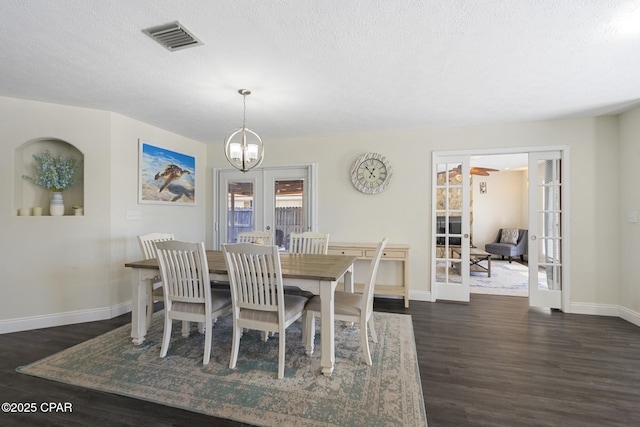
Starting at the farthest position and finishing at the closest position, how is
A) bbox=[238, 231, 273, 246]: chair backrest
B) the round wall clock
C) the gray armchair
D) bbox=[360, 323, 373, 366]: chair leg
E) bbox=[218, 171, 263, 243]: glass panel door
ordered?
the gray armchair
bbox=[218, 171, 263, 243]: glass panel door
the round wall clock
bbox=[238, 231, 273, 246]: chair backrest
bbox=[360, 323, 373, 366]: chair leg

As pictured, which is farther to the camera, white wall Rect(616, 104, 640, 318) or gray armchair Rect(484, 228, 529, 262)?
gray armchair Rect(484, 228, 529, 262)

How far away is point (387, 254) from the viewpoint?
3703mm

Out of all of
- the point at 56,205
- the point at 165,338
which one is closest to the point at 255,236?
the point at 165,338

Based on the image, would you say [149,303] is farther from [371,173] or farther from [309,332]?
[371,173]

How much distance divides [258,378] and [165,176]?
3.17m

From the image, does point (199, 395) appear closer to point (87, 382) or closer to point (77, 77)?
point (87, 382)

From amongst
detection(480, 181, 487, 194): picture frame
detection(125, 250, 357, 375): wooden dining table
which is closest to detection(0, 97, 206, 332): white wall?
detection(125, 250, 357, 375): wooden dining table

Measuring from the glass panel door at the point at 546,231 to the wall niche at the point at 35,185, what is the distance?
18.1ft

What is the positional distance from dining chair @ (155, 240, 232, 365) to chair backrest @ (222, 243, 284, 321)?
25 cm

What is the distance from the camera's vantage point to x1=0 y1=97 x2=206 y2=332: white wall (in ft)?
9.59

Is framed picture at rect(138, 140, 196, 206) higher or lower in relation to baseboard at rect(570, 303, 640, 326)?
higher

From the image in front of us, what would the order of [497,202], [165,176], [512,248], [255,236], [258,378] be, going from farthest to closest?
[497,202] → [512,248] → [165,176] → [255,236] → [258,378]

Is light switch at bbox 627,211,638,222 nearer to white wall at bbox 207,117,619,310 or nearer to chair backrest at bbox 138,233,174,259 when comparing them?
white wall at bbox 207,117,619,310

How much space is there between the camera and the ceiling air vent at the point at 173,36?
180cm
